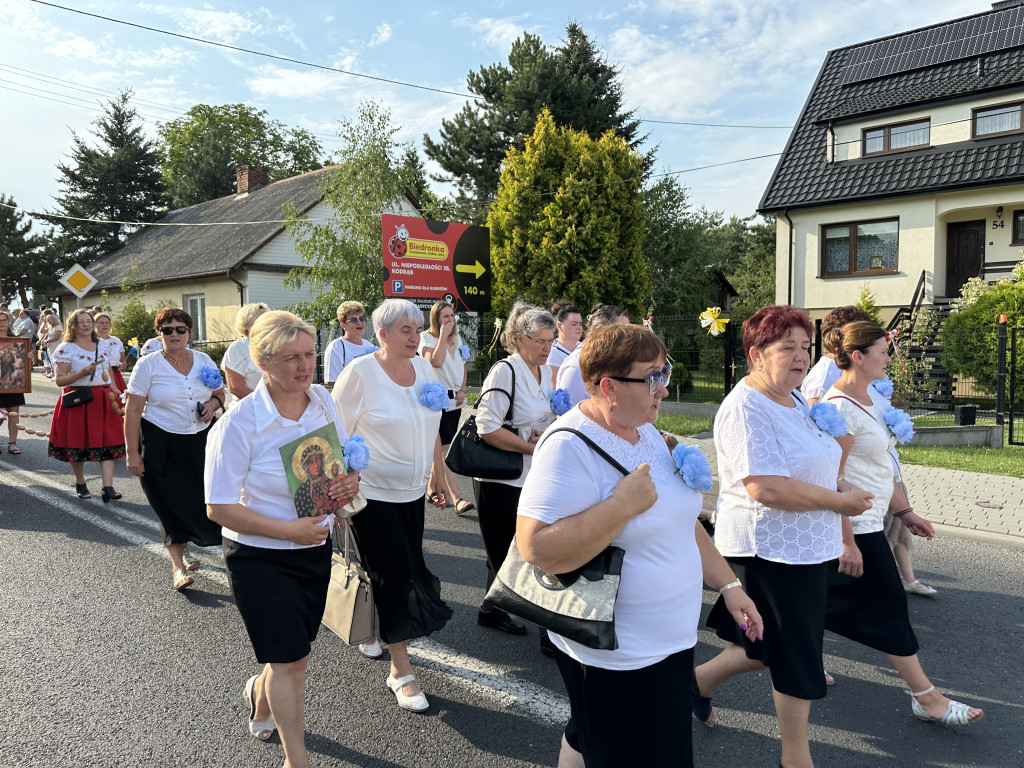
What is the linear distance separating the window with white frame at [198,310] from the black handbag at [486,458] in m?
28.5

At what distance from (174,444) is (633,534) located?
427cm

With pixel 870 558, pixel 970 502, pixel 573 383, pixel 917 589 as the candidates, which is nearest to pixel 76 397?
pixel 573 383

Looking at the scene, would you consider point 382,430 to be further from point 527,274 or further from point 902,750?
point 527,274

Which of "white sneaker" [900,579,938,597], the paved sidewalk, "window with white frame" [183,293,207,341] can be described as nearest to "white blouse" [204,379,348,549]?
"white sneaker" [900,579,938,597]

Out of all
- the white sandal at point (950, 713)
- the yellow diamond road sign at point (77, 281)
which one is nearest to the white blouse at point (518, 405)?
the white sandal at point (950, 713)

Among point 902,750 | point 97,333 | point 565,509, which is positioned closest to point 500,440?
point 565,509

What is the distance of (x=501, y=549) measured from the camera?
4.27 metres

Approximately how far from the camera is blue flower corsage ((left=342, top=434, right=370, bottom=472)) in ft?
9.75

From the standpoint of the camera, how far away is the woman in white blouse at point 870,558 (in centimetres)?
317

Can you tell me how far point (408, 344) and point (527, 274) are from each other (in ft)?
54.5

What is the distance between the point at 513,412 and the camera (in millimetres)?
4113

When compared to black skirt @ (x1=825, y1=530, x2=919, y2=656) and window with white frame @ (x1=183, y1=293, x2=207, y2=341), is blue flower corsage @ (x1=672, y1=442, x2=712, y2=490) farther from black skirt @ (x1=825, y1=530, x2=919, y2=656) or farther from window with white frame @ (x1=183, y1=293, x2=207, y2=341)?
window with white frame @ (x1=183, y1=293, x2=207, y2=341)

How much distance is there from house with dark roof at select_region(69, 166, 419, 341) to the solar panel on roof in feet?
50.6

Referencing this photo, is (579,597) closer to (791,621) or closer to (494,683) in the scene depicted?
(791,621)
